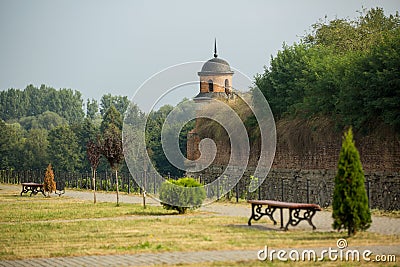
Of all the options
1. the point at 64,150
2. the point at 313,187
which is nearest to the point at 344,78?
the point at 313,187

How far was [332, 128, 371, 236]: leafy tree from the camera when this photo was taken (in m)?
13.1

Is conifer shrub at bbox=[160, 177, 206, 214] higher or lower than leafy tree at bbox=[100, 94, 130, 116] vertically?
lower

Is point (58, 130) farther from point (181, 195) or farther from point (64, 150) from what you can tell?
point (181, 195)

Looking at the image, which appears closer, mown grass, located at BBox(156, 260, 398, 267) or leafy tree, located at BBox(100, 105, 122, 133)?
mown grass, located at BBox(156, 260, 398, 267)

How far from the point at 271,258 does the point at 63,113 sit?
124385mm

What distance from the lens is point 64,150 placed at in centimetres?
6981

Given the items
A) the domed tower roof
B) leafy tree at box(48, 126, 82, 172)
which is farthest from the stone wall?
leafy tree at box(48, 126, 82, 172)

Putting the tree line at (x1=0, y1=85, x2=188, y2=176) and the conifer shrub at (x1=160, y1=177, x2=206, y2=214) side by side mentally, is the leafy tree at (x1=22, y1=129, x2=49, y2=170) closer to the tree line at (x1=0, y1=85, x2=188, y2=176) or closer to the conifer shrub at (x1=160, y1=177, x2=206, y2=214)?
the tree line at (x1=0, y1=85, x2=188, y2=176)

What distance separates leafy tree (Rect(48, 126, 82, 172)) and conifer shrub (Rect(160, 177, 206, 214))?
49070 millimetres

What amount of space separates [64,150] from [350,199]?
59.2 meters

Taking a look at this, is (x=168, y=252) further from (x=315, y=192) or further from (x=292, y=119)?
(x=292, y=119)

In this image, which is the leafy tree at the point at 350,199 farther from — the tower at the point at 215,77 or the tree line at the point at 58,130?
the tower at the point at 215,77

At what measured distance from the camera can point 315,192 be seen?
28.1 metres

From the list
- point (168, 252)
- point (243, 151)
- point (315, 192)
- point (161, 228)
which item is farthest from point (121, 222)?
point (243, 151)
